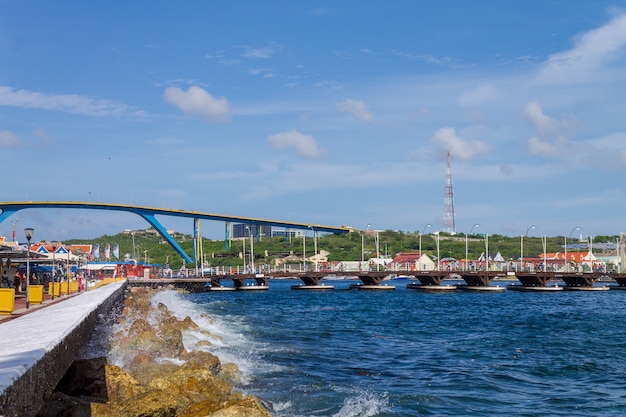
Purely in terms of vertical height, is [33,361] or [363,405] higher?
[33,361]

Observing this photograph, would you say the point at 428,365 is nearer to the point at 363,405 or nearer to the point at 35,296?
the point at 363,405

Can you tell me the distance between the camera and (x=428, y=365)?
23.8 m

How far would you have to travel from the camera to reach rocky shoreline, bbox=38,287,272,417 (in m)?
10.0

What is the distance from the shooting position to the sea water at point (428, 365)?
55.9ft

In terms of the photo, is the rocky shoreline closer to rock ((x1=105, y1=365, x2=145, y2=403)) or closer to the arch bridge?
rock ((x1=105, y1=365, x2=145, y2=403))

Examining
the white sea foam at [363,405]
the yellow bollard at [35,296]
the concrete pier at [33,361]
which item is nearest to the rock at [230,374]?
the white sea foam at [363,405]

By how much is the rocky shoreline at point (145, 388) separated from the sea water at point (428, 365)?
235cm

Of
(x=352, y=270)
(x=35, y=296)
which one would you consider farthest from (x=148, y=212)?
(x=35, y=296)

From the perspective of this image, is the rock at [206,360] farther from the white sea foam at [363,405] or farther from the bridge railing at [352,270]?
the bridge railing at [352,270]

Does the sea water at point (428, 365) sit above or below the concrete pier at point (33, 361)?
below

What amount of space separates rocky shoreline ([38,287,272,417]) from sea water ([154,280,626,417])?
2.35 meters

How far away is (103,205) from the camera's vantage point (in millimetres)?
119312

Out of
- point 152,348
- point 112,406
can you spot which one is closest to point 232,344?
point 152,348

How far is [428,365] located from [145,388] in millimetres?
13319
